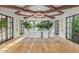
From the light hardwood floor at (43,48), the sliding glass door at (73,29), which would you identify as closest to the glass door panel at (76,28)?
the sliding glass door at (73,29)

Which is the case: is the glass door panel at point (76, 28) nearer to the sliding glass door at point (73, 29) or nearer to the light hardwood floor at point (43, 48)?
the sliding glass door at point (73, 29)

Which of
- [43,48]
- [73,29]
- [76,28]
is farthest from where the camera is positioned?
[73,29]

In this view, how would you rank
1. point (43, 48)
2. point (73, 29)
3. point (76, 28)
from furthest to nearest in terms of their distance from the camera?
point (73, 29) < point (76, 28) < point (43, 48)

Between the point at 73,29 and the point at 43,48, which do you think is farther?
the point at 73,29

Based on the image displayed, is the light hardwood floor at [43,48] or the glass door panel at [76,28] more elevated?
the glass door panel at [76,28]

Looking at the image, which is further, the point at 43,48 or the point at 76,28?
the point at 76,28

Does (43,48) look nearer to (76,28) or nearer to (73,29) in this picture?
Answer: (76,28)

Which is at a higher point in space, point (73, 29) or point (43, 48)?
point (73, 29)

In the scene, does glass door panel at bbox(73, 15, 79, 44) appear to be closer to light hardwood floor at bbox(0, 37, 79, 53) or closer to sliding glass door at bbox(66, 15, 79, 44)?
sliding glass door at bbox(66, 15, 79, 44)

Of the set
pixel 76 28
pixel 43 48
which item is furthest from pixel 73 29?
pixel 43 48

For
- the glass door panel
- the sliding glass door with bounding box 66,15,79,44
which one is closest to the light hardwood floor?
the glass door panel

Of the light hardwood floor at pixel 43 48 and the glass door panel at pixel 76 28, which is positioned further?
the glass door panel at pixel 76 28
